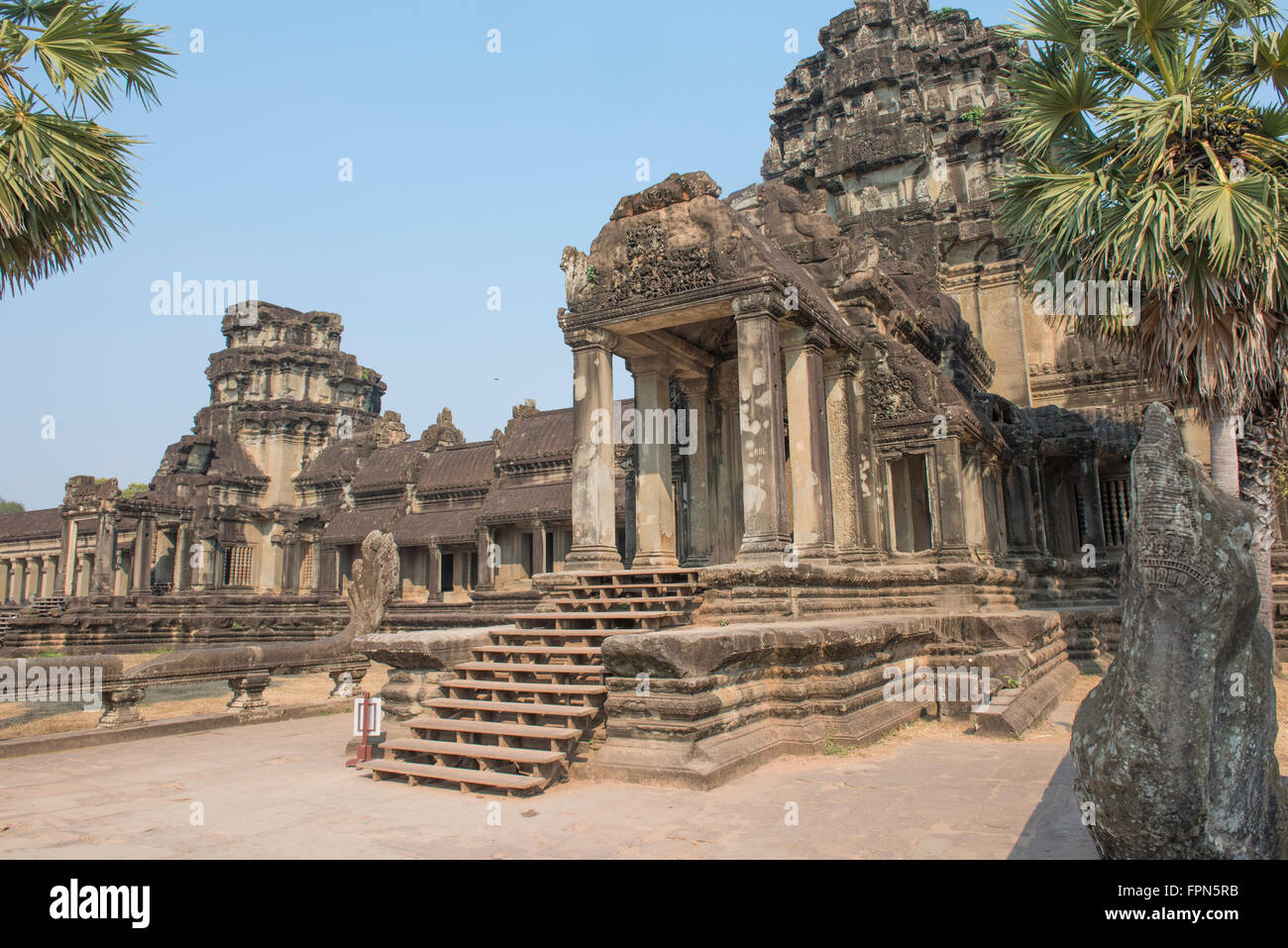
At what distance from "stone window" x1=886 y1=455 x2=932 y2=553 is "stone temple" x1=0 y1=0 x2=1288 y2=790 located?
0.06 m

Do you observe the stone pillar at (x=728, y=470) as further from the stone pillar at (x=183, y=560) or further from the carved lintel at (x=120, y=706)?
the stone pillar at (x=183, y=560)

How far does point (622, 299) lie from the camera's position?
11.4 m

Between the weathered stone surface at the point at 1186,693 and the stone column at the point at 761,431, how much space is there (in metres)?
6.51

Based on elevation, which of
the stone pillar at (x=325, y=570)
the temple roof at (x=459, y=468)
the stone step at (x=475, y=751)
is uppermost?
the temple roof at (x=459, y=468)

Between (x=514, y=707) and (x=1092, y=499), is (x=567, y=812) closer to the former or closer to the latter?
(x=514, y=707)

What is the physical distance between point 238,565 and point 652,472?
113 ft

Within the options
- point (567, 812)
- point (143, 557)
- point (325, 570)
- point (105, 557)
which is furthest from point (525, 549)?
point (567, 812)

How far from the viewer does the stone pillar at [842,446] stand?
13.0 m

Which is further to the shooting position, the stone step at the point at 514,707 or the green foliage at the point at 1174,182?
the green foliage at the point at 1174,182

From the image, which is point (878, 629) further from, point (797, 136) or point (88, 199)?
point (797, 136)

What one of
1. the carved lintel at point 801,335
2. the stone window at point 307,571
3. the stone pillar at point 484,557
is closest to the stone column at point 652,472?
the carved lintel at point 801,335

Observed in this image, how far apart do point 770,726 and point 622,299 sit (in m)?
5.91

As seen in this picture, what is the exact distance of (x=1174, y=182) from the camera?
10266 mm
